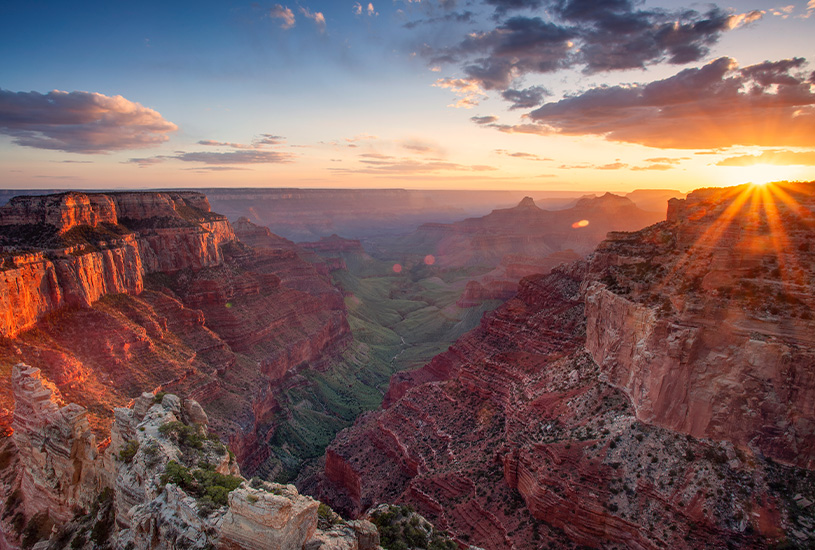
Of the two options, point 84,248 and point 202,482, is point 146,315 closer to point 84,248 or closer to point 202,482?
point 84,248

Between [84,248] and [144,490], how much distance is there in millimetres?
38968

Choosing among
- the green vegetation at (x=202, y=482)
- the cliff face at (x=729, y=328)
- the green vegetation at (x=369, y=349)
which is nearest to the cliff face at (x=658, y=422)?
the cliff face at (x=729, y=328)

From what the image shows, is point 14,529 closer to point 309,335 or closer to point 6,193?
point 309,335

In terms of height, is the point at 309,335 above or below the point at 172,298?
below

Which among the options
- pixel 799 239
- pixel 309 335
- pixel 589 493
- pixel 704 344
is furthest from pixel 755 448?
pixel 309 335

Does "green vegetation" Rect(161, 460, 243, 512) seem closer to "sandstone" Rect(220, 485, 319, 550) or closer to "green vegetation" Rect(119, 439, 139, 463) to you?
"sandstone" Rect(220, 485, 319, 550)

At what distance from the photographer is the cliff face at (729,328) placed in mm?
21969

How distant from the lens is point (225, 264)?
73750 millimetres

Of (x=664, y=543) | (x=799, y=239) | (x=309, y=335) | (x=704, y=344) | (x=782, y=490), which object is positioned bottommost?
(x=309, y=335)

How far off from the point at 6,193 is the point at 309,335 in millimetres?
139963

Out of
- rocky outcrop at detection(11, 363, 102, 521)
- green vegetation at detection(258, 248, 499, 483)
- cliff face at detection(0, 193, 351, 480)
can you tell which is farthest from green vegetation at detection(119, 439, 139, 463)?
green vegetation at detection(258, 248, 499, 483)

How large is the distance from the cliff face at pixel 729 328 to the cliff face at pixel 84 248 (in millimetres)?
51086

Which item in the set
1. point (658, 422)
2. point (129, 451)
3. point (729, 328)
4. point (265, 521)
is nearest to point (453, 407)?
point (658, 422)

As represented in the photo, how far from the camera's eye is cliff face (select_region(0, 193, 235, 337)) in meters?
40.3
